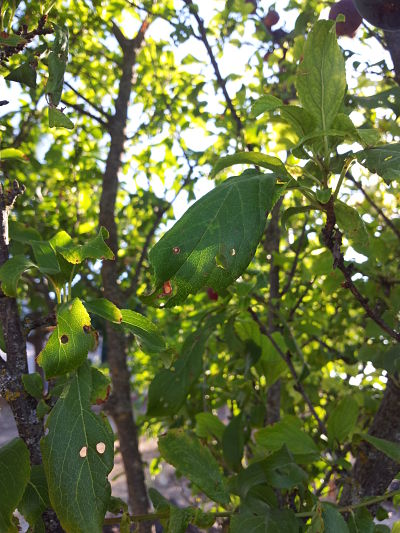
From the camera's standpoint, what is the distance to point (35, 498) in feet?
2.46

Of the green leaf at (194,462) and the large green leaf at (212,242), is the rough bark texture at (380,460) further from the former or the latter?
the large green leaf at (212,242)

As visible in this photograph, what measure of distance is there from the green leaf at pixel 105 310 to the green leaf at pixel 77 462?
91mm

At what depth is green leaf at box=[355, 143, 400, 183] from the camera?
0.67 metres

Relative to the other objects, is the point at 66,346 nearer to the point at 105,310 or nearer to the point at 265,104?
the point at 105,310

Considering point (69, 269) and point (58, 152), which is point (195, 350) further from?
point (58, 152)

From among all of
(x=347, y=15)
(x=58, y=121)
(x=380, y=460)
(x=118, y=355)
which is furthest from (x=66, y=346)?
(x=118, y=355)

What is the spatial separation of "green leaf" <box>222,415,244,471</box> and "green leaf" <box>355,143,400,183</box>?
0.81 meters

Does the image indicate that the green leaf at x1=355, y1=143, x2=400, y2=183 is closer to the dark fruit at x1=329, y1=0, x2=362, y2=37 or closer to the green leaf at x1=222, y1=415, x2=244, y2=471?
the dark fruit at x1=329, y1=0, x2=362, y2=37

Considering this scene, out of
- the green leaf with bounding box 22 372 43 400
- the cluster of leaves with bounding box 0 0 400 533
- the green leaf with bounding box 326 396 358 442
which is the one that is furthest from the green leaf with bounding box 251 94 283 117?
the green leaf with bounding box 326 396 358 442

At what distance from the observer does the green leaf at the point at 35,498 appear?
2.42 ft

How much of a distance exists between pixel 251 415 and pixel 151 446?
4100 millimetres

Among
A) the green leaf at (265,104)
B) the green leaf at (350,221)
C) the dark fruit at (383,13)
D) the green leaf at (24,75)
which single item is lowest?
the green leaf at (350,221)

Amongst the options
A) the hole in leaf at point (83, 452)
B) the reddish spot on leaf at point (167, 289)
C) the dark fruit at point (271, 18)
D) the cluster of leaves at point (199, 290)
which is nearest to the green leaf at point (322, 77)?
the cluster of leaves at point (199, 290)

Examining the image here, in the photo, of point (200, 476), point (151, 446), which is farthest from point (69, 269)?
point (151, 446)
